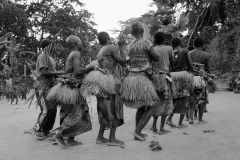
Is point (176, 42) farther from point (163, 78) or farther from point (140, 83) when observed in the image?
point (140, 83)

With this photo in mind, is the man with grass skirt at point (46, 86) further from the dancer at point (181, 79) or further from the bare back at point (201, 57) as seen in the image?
the bare back at point (201, 57)

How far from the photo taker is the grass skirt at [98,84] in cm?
354

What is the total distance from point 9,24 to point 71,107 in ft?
70.1

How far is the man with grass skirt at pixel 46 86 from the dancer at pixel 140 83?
119 centimetres

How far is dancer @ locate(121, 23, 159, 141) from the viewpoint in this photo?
3787 millimetres

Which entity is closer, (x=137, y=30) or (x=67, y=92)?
(x=67, y=92)

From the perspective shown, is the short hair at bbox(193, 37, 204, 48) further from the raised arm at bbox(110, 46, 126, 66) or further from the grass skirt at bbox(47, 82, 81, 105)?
the grass skirt at bbox(47, 82, 81, 105)

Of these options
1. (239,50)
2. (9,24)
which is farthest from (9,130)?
(9,24)

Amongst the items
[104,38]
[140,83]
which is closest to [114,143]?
[140,83]

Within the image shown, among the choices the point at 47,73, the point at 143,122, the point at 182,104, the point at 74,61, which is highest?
the point at 74,61

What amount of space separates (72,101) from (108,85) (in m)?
0.57

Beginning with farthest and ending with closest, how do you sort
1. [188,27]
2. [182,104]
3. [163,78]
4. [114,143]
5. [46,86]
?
[188,27] → [182,104] → [163,78] → [46,86] → [114,143]

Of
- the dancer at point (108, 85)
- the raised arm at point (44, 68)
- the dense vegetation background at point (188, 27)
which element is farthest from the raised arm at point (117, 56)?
the dense vegetation background at point (188, 27)

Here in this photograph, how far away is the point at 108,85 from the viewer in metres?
3.59
